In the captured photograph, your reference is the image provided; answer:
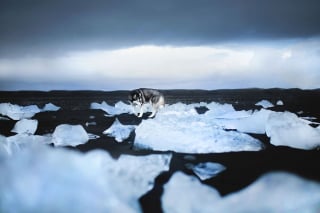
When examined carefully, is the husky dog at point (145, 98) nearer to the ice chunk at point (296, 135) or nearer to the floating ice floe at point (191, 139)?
the floating ice floe at point (191, 139)

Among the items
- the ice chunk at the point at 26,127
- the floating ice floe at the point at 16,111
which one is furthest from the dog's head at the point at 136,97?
the floating ice floe at the point at 16,111

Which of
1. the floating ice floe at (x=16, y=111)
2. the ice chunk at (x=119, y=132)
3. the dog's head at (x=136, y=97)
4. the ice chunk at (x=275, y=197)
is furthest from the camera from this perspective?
the floating ice floe at (x=16, y=111)

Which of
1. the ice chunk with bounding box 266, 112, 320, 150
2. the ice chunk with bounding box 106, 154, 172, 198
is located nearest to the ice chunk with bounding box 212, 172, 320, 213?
the ice chunk with bounding box 106, 154, 172, 198

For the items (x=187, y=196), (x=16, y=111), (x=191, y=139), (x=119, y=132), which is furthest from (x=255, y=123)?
(x=16, y=111)

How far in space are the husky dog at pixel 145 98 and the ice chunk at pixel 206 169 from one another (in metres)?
2.92

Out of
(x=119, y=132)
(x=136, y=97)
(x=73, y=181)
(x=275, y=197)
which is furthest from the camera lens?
(x=136, y=97)

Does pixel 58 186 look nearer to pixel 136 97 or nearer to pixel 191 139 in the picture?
pixel 191 139

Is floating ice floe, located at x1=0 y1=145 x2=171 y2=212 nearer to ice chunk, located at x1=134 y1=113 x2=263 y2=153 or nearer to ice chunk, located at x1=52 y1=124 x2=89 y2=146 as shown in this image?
ice chunk, located at x1=134 y1=113 x2=263 y2=153


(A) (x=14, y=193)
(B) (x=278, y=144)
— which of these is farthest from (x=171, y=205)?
(B) (x=278, y=144)

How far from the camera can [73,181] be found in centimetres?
185

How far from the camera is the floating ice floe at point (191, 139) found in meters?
2.75

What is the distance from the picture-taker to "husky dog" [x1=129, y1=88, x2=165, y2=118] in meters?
5.17

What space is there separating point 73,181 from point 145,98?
137 inches

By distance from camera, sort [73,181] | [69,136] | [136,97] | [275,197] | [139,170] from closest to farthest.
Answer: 1. [275,197]
2. [73,181]
3. [139,170]
4. [69,136]
5. [136,97]
